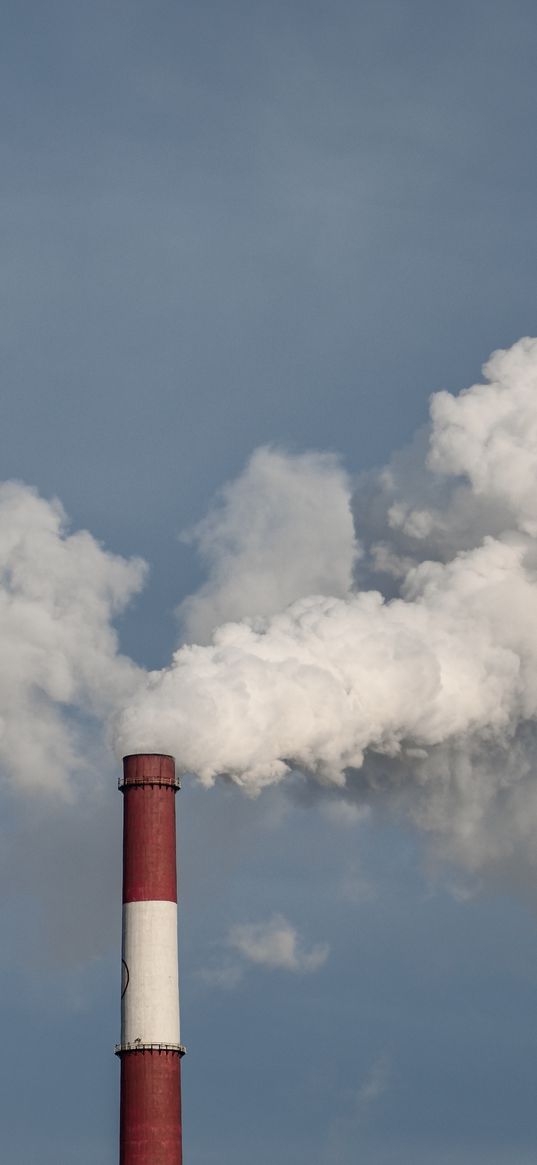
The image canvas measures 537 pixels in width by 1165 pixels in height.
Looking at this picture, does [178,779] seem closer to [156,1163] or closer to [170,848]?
[170,848]

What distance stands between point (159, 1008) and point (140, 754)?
764 cm

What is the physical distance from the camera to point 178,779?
58.1 meters

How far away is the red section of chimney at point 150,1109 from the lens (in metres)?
53.5

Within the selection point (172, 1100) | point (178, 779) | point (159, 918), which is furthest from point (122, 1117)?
point (178, 779)

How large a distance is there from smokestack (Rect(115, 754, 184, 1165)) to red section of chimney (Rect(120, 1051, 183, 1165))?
0.03 m

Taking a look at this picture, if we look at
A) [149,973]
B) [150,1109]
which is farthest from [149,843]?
[150,1109]

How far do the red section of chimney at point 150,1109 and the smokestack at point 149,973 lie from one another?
0.03 metres

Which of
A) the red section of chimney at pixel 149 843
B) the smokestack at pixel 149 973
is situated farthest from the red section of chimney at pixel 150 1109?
the red section of chimney at pixel 149 843

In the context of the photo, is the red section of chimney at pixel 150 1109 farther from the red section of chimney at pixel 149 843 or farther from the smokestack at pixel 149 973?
the red section of chimney at pixel 149 843

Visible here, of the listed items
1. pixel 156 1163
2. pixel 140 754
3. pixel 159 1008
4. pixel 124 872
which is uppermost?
pixel 140 754

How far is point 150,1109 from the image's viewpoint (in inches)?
2116

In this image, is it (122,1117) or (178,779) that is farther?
(178,779)

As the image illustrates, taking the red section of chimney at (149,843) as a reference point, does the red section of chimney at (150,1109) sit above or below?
below

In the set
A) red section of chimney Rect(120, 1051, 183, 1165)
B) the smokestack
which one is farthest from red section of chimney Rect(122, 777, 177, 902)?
red section of chimney Rect(120, 1051, 183, 1165)
